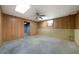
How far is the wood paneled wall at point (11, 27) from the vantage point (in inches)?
257

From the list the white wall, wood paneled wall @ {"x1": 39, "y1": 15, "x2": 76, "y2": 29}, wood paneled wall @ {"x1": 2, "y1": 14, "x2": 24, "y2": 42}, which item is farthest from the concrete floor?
wood paneled wall @ {"x1": 39, "y1": 15, "x2": 76, "y2": 29}

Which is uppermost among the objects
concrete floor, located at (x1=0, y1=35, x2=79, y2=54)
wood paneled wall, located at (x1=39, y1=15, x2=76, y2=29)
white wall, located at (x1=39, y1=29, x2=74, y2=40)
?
wood paneled wall, located at (x1=39, y1=15, x2=76, y2=29)

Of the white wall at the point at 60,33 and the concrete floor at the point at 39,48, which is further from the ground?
the white wall at the point at 60,33

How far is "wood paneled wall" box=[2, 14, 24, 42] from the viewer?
6520 mm

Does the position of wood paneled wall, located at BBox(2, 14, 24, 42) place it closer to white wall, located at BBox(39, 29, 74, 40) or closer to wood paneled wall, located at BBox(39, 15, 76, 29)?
white wall, located at BBox(39, 29, 74, 40)

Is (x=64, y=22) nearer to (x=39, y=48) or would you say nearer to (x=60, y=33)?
(x=60, y=33)

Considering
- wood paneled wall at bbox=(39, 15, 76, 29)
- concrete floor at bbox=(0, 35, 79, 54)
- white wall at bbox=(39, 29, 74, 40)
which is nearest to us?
concrete floor at bbox=(0, 35, 79, 54)

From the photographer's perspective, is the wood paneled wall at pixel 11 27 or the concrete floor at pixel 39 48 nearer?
the concrete floor at pixel 39 48

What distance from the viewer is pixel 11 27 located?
23.8 feet

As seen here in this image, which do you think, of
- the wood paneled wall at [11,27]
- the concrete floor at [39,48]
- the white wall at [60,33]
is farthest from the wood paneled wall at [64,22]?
the wood paneled wall at [11,27]

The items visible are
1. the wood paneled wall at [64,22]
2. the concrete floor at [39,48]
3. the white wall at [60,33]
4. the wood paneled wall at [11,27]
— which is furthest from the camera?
the wood paneled wall at [64,22]

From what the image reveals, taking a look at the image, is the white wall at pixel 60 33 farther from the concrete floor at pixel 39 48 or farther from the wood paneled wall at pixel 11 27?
the wood paneled wall at pixel 11 27
